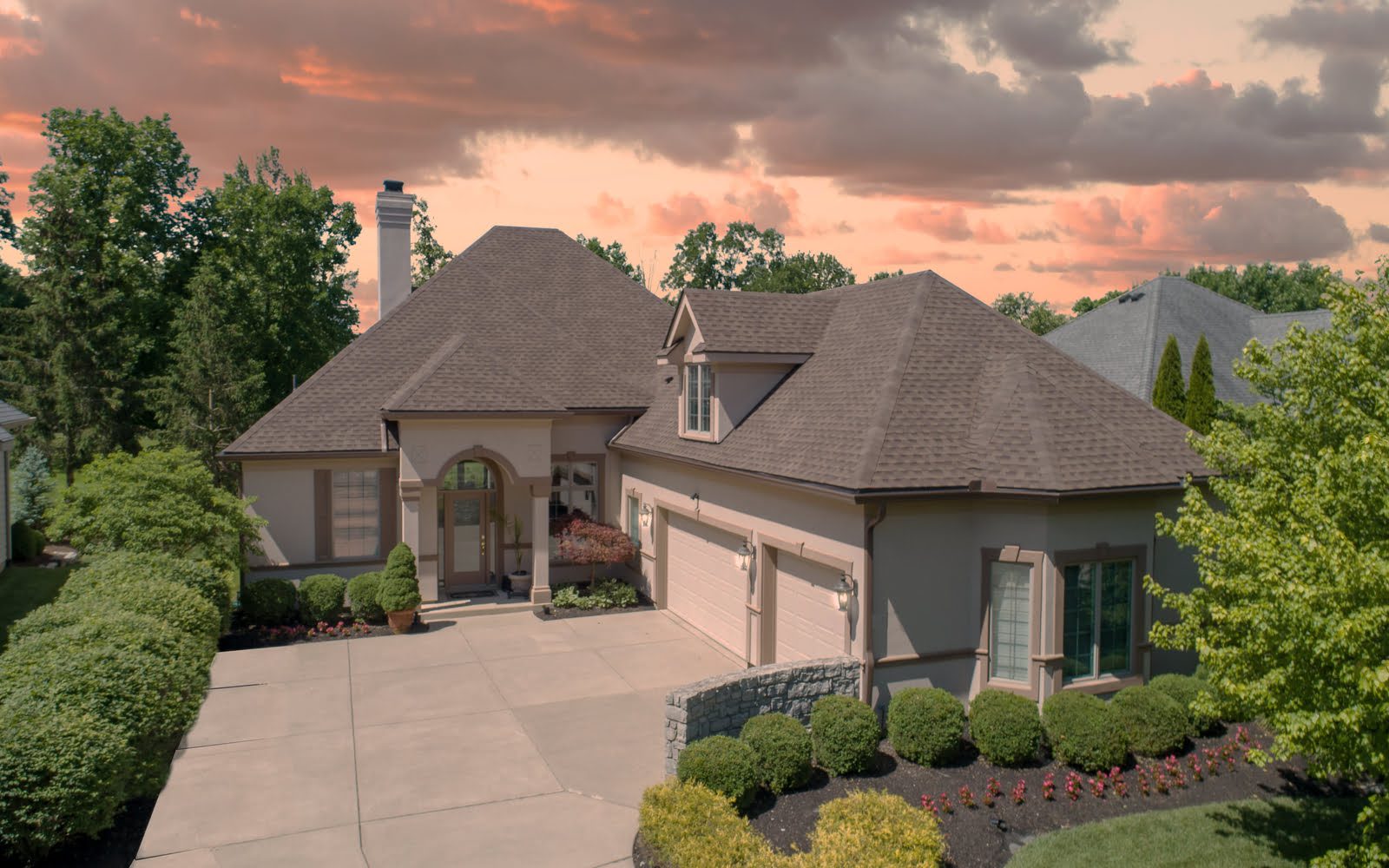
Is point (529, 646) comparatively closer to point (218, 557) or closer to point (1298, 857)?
point (218, 557)

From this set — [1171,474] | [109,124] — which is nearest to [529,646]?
[1171,474]

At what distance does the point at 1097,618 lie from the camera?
1323 centimetres

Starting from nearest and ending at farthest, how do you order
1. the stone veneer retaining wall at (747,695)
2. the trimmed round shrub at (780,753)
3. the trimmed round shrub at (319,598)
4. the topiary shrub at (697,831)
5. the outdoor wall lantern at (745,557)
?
the topiary shrub at (697,831)
the trimmed round shrub at (780,753)
the stone veneer retaining wall at (747,695)
the outdoor wall lantern at (745,557)
the trimmed round shrub at (319,598)

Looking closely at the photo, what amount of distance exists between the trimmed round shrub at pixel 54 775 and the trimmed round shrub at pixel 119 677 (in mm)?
329

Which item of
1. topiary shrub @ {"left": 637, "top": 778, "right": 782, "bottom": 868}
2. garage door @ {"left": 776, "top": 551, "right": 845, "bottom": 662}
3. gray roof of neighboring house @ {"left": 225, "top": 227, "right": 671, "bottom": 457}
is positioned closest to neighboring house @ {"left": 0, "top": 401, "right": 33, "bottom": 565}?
gray roof of neighboring house @ {"left": 225, "top": 227, "right": 671, "bottom": 457}

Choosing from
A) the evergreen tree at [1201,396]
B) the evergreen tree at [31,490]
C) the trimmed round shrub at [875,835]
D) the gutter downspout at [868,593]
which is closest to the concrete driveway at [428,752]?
the trimmed round shrub at [875,835]

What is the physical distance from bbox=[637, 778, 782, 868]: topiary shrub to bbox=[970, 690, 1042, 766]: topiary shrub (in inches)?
140

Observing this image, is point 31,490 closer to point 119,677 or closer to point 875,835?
point 119,677

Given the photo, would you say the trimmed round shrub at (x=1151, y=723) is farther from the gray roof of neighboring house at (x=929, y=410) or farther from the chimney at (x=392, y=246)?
the chimney at (x=392, y=246)

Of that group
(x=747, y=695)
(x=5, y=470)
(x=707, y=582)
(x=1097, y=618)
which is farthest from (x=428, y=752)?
(x=5, y=470)

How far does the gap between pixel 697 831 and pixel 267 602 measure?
514 inches

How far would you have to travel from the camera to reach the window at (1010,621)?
1303 cm

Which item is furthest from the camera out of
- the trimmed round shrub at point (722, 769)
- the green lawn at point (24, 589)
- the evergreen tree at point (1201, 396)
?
the evergreen tree at point (1201, 396)

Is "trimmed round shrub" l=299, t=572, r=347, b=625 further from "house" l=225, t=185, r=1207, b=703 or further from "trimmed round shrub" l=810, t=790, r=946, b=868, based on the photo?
"trimmed round shrub" l=810, t=790, r=946, b=868
